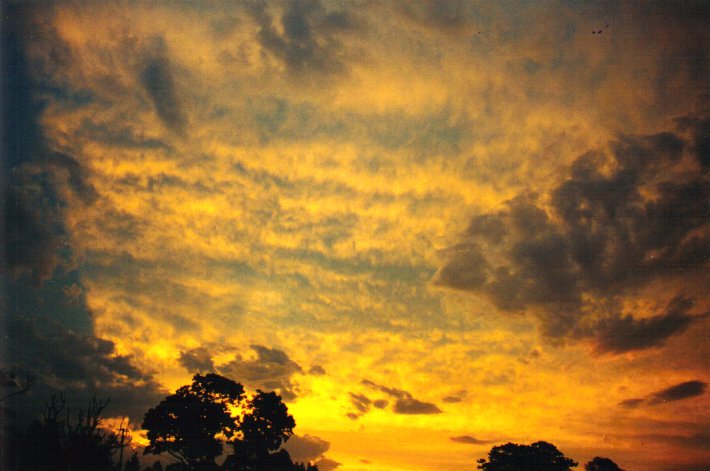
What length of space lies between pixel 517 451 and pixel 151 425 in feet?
161

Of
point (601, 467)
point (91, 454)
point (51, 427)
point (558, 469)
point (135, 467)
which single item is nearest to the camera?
point (91, 454)

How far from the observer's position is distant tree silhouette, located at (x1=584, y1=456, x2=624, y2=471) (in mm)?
70119

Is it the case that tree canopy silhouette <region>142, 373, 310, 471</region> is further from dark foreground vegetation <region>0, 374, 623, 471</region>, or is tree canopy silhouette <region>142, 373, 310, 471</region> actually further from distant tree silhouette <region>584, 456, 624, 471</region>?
distant tree silhouette <region>584, 456, 624, 471</region>

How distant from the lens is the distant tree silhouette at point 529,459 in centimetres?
5828

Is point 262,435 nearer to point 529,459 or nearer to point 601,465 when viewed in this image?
point 529,459

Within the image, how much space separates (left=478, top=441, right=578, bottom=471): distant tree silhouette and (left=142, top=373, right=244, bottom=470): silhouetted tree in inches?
1544

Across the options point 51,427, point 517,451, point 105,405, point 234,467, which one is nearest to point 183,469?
point 234,467

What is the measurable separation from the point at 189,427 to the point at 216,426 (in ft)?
9.17

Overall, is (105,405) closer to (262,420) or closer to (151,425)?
(151,425)

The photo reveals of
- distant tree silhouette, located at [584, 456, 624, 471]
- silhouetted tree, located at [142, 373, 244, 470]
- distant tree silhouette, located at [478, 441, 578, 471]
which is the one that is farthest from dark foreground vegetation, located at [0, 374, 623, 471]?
distant tree silhouette, located at [584, 456, 624, 471]

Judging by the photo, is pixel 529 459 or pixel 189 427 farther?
pixel 529 459

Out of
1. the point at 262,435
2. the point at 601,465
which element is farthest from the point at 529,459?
the point at 262,435

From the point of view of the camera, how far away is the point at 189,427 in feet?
150

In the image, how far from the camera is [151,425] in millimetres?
46156
